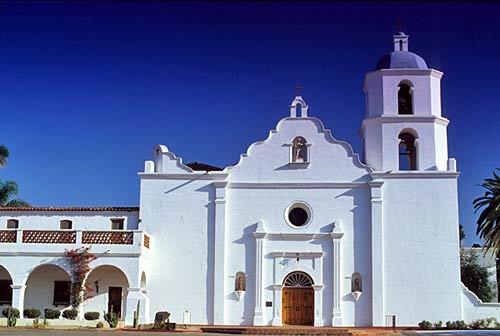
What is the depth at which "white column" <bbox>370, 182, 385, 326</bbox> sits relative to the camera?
37.4 metres

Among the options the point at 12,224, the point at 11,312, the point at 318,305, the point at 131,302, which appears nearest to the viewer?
the point at 11,312

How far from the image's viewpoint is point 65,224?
40156 mm

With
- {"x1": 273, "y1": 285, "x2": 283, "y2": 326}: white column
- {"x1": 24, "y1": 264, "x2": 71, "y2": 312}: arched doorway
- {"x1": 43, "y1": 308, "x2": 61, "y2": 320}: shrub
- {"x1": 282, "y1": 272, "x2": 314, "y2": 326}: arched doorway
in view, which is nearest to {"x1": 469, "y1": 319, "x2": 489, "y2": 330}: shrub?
{"x1": 282, "y1": 272, "x2": 314, "y2": 326}: arched doorway

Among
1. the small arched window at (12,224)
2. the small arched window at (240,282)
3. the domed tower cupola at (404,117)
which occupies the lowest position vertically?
the small arched window at (240,282)

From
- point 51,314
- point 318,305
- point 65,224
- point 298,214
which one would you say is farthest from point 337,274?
point 65,224

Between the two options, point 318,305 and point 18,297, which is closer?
point 18,297

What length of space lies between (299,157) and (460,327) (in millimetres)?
11451

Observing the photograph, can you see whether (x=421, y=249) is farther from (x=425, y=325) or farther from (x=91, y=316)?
(x=91, y=316)

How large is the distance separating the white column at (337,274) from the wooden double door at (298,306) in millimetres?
1205

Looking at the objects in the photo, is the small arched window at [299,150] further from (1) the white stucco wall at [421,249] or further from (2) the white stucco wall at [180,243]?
(2) the white stucco wall at [180,243]

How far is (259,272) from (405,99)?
12051 millimetres

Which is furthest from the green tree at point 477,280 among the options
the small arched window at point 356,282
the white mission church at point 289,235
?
the small arched window at point 356,282

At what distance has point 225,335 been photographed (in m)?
32.9

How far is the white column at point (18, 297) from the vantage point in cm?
3625
